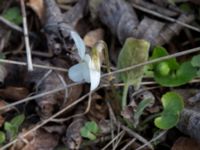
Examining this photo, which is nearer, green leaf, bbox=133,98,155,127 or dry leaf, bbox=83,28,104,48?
green leaf, bbox=133,98,155,127

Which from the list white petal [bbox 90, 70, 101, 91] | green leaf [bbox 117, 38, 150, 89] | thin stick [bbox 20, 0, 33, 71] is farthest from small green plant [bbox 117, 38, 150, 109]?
thin stick [bbox 20, 0, 33, 71]

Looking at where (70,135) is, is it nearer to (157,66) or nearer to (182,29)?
(157,66)

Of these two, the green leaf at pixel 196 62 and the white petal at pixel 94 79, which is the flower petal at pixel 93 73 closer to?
the white petal at pixel 94 79

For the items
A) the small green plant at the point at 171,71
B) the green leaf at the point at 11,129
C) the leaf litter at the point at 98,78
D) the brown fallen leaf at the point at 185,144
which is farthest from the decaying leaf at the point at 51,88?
the brown fallen leaf at the point at 185,144

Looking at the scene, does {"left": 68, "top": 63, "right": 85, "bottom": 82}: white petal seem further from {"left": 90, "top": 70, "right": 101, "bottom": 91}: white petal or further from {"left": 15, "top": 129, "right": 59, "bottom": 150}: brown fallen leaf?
{"left": 15, "top": 129, "right": 59, "bottom": 150}: brown fallen leaf

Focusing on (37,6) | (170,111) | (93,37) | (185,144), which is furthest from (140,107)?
(37,6)

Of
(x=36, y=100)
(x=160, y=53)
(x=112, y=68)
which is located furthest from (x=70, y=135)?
(x=160, y=53)
